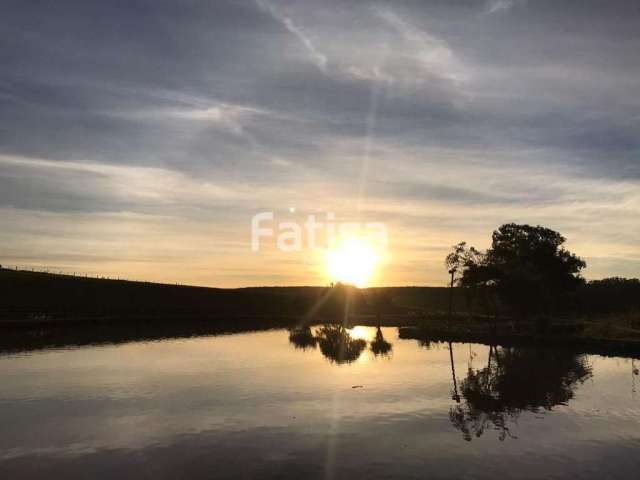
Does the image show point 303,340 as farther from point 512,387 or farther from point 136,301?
point 136,301

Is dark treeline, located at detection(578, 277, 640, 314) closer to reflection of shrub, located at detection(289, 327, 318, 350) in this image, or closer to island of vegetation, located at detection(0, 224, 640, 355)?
island of vegetation, located at detection(0, 224, 640, 355)

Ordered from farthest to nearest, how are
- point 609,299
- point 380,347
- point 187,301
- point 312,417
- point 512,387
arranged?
1. point 187,301
2. point 609,299
3. point 380,347
4. point 512,387
5. point 312,417

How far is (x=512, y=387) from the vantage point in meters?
37.7

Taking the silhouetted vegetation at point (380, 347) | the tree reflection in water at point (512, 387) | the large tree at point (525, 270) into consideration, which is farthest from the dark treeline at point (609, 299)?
the tree reflection in water at point (512, 387)

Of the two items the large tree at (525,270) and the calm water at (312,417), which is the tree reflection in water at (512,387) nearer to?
the calm water at (312,417)

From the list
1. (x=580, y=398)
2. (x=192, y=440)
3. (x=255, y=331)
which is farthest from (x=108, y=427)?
(x=255, y=331)

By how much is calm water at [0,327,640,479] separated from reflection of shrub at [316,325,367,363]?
3136 mm

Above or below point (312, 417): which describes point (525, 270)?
above

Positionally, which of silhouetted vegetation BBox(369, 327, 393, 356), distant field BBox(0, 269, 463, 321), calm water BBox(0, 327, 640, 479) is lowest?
silhouetted vegetation BBox(369, 327, 393, 356)

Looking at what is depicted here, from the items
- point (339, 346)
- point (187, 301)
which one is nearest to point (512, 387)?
point (339, 346)

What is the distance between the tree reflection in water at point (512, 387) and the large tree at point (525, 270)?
889 inches

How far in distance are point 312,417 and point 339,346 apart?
32.1 m

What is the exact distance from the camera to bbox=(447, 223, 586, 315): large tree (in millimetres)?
77812

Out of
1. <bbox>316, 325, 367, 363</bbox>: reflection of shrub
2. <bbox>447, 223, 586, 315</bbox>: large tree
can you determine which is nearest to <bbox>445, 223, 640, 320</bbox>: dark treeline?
<bbox>447, 223, 586, 315</bbox>: large tree
